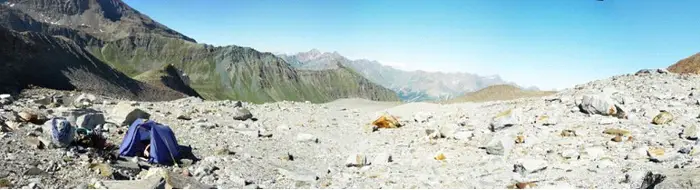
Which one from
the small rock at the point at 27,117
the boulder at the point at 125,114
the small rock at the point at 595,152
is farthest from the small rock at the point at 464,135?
the small rock at the point at 27,117

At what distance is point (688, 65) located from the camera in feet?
134

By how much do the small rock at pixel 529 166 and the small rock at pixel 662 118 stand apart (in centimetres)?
621

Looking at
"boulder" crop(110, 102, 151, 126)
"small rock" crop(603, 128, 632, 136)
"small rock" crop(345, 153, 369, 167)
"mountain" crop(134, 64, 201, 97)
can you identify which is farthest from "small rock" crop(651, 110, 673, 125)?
"mountain" crop(134, 64, 201, 97)

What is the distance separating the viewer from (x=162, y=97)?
238 feet

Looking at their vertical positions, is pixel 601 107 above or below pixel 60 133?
above

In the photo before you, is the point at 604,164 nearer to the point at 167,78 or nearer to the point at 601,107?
the point at 601,107

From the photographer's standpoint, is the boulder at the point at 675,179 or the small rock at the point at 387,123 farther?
the small rock at the point at 387,123

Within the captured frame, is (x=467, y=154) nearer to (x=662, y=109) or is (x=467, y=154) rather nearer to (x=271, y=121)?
(x=662, y=109)

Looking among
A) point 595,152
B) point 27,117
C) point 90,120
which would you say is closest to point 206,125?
point 90,120

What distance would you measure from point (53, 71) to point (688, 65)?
6608cm

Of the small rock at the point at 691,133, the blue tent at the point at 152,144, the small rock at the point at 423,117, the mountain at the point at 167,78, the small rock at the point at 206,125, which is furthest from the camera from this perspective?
the mountain at the point at 167,78

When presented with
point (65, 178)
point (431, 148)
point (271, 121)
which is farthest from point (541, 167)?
point (271, 121)

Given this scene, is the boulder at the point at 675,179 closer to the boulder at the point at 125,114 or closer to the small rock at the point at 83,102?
the boulder at the point at 125,114

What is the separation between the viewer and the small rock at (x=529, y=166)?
11164mm
